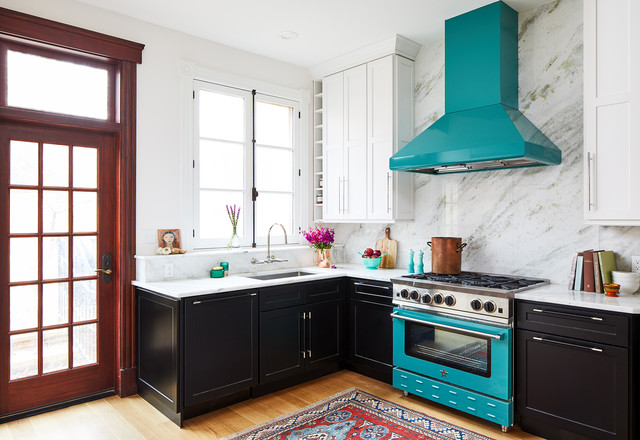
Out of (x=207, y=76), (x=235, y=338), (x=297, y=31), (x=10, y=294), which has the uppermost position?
(x=297, y=31)

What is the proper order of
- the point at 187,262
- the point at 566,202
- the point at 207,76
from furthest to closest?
1. the point at 207,76
2. the point at 187,262
3. the point at 566,202

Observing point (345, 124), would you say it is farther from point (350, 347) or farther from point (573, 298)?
point (573, 298)

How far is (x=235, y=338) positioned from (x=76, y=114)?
209 cm

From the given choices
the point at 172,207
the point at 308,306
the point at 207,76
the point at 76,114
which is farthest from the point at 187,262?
the point at 207,76

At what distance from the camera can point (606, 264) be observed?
113 inches

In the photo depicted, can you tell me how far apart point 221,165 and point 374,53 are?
70.5 inches

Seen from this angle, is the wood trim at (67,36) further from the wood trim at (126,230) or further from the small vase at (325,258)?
the small vase at (325,258)

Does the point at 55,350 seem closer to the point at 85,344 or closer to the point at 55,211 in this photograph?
the point at 85,344

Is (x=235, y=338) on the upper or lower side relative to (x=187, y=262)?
lower

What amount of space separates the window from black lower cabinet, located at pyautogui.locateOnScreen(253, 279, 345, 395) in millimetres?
904

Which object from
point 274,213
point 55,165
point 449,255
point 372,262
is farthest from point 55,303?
point 449,255

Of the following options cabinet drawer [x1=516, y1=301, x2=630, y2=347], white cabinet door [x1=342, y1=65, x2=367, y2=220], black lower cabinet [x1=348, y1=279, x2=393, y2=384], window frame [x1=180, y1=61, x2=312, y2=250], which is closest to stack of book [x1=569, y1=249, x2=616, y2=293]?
cabinet drawer [x1=516, y1=301, x2=630, y2=347]

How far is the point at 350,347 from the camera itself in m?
3.99

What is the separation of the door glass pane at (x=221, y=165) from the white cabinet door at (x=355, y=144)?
1055 mm
